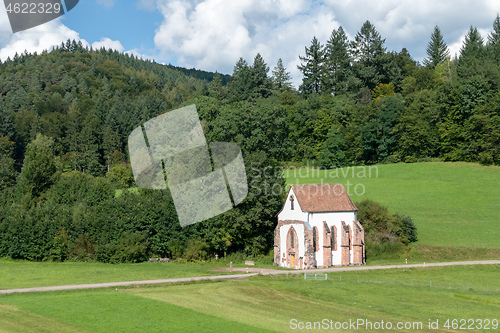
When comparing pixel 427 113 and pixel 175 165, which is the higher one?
pixel 427 113

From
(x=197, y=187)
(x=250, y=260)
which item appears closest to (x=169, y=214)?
(x=197, y=187)

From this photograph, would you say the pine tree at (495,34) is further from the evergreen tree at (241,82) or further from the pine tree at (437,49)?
the evergreen tree at (241,82)

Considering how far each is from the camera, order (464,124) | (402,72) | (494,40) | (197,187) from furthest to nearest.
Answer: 1. (494,40)
2. (402,72)
3. (464,124)
4. (197,187)

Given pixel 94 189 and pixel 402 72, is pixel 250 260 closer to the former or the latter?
pixel 94 189

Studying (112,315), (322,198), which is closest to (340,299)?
(112,315)

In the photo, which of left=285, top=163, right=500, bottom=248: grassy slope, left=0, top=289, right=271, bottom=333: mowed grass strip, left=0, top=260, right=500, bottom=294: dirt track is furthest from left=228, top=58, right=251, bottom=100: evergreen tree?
left=0, top=289, right=271, bottom=333: mowed grass strip

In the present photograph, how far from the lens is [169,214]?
55.7 m

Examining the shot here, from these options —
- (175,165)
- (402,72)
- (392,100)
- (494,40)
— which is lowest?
(175,165)

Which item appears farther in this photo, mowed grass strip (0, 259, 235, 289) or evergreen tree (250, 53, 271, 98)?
evergreen tree (250, 53, 271, 98)

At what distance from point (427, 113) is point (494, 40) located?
52.7 metres

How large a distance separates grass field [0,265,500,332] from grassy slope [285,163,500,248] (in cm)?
1897

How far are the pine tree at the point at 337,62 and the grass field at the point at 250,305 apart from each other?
84725 millimetres

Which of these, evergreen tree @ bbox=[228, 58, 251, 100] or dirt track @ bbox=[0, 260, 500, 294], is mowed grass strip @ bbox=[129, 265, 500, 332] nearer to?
dirt track @ bbox=[0, 260, 500, 294]

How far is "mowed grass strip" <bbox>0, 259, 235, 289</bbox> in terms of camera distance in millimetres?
39500
